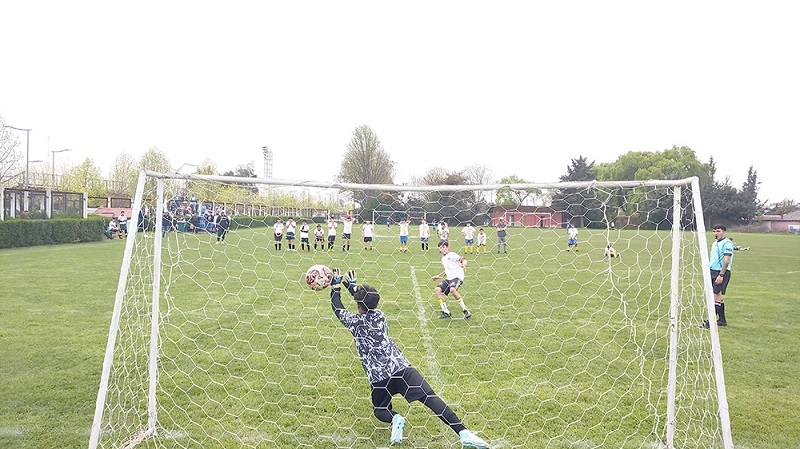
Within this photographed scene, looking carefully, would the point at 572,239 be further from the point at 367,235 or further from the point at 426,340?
the point at 426,340

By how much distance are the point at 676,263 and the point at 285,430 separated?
3.49m

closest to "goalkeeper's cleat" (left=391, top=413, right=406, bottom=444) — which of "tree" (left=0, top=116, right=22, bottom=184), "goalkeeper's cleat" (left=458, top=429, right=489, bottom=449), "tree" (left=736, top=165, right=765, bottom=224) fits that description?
"goalkeeper's cleat" (left=458, top=429, right=489, bottom=449)

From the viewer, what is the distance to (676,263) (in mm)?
3992

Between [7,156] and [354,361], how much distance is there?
124ft

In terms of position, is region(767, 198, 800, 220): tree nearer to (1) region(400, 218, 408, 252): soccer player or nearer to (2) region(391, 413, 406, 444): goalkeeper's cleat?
(1) region(400, 218, 408, 252): soccer player

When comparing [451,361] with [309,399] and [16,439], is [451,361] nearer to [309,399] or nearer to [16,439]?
[309,399]

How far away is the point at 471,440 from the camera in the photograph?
388cm

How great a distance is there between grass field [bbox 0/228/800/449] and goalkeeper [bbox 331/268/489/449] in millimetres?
236

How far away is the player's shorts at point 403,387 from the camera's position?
13.0 ft

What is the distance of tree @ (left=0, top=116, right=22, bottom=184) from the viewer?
106ft

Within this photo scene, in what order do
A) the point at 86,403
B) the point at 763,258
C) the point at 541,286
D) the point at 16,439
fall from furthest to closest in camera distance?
the point at 763,258 < the point at 541,286 < the point at 86,403 < the point at 16,439

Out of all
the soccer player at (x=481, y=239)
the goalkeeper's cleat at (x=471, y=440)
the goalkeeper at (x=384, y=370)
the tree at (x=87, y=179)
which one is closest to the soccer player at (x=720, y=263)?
the goalkeeper's cleat at (x=471, y=440)

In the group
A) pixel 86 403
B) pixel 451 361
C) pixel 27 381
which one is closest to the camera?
pixel 86 403

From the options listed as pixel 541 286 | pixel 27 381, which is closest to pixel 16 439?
pixel 27 381
